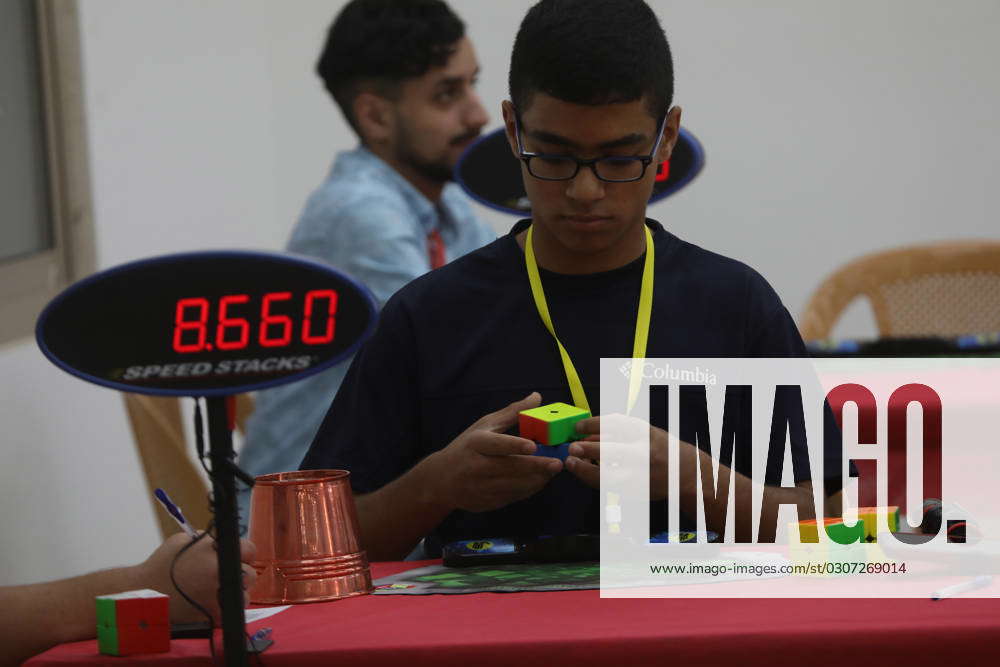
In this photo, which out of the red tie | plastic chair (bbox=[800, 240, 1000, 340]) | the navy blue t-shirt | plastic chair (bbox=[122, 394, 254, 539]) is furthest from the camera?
plastic chair (bbox=[800, 240, 1000, 340])

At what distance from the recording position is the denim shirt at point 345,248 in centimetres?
255

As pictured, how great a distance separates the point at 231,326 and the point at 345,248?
1541 mm

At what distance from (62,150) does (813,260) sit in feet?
8.39

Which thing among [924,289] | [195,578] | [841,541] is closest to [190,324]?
[195,578]

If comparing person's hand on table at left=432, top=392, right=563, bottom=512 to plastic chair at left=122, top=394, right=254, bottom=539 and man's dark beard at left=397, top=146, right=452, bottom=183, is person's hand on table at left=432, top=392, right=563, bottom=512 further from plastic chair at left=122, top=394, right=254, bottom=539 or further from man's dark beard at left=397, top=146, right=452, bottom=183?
man's dark beard at left=397, top=146, right=452, bottom=183

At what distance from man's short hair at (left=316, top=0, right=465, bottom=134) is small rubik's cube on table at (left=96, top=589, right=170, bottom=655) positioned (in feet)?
6.12

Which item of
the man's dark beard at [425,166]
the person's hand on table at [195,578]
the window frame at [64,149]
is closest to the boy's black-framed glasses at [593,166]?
the person's hand on table at [195,578]

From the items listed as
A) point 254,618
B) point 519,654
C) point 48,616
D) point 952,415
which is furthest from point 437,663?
point 952,415

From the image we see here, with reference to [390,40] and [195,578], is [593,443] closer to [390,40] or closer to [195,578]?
[195,578]

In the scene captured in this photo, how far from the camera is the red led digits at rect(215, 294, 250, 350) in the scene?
1080 mm

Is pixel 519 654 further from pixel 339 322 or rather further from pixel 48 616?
pixel 48 616

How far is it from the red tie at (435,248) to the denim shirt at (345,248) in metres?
0.02

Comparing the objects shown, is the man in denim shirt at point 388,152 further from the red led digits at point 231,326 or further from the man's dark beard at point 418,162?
the red led digits at point 231,326

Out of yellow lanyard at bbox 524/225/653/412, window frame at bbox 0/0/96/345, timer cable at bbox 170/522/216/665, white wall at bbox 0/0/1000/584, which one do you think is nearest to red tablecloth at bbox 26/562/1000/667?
timer cable at bbox 170/522/216/665
